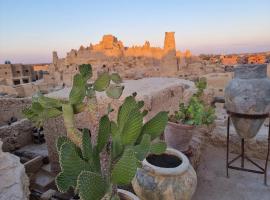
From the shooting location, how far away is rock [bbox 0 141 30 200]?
1414 mm

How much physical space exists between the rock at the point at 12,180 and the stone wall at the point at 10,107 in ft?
24.4

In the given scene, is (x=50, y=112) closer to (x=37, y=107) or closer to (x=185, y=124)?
(x=37, y=107)

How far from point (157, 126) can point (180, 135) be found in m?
1.15

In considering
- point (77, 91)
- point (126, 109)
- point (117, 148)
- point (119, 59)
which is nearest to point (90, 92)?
point (77, 91)

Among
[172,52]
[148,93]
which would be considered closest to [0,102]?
[148,93]

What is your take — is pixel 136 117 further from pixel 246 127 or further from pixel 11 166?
pixel 246 127

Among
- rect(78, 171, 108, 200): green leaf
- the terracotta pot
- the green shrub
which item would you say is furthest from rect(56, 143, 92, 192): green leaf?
the green shrub

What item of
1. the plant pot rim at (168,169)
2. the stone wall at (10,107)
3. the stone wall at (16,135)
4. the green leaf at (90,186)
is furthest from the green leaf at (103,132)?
the stone wall at (10,107)

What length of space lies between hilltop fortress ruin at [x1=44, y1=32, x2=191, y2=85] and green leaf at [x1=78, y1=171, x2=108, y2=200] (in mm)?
17665

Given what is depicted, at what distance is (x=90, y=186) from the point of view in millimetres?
744

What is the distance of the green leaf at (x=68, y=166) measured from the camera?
0.81m

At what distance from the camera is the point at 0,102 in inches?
336

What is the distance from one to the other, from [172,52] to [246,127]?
20.8 meters

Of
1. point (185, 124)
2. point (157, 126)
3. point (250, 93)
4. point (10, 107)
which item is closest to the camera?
point (157, 126)
